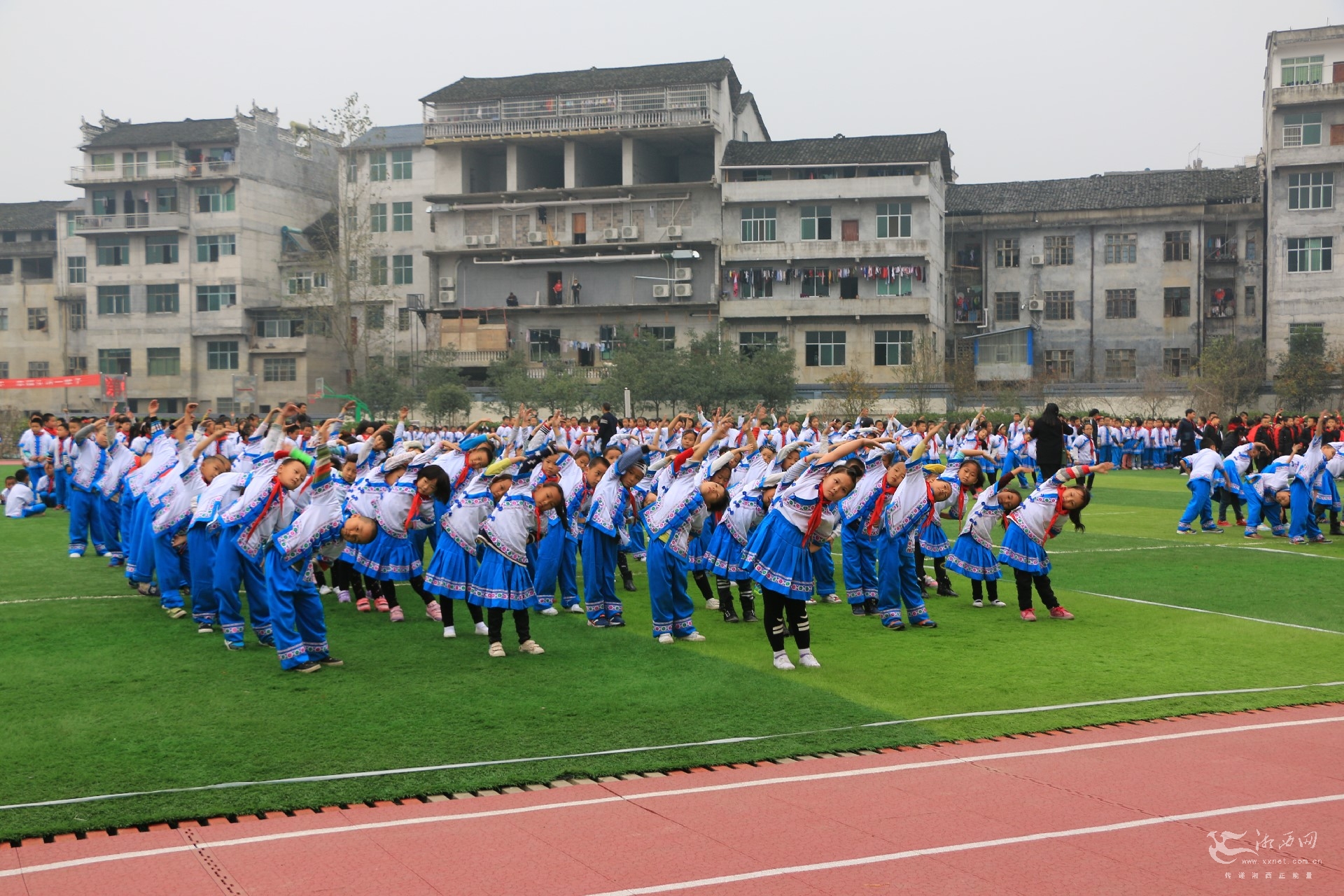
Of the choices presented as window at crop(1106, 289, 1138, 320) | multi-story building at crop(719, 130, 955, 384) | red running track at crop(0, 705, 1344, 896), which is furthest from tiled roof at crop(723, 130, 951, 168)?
red running track at crop(0, 705, 1344, 896)

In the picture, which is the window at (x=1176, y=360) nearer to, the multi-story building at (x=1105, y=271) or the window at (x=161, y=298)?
the multi-story building at (x=1105, y=271)

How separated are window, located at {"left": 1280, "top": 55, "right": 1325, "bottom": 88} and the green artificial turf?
149 feet

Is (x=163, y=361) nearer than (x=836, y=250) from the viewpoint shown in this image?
No

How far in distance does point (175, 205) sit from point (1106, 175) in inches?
1834

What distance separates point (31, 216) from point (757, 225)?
41.9 meters

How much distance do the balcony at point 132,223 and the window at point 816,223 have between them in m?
31.0

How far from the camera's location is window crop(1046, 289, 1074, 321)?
2228 inches

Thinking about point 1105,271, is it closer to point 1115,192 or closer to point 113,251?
point 1115,192

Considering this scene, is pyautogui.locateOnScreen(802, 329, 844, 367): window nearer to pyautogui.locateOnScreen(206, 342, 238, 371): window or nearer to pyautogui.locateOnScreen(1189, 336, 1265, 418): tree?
pyautogui.locateOnScreen(1189, 336, 1265, 418): tree

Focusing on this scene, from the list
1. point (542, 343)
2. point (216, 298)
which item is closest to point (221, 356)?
point (216, 298)

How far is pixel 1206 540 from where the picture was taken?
18.2 metres

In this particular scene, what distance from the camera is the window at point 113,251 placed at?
60.8 meters

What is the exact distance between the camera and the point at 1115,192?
56.0 meters

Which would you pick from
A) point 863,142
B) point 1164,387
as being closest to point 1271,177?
point 1164,387
